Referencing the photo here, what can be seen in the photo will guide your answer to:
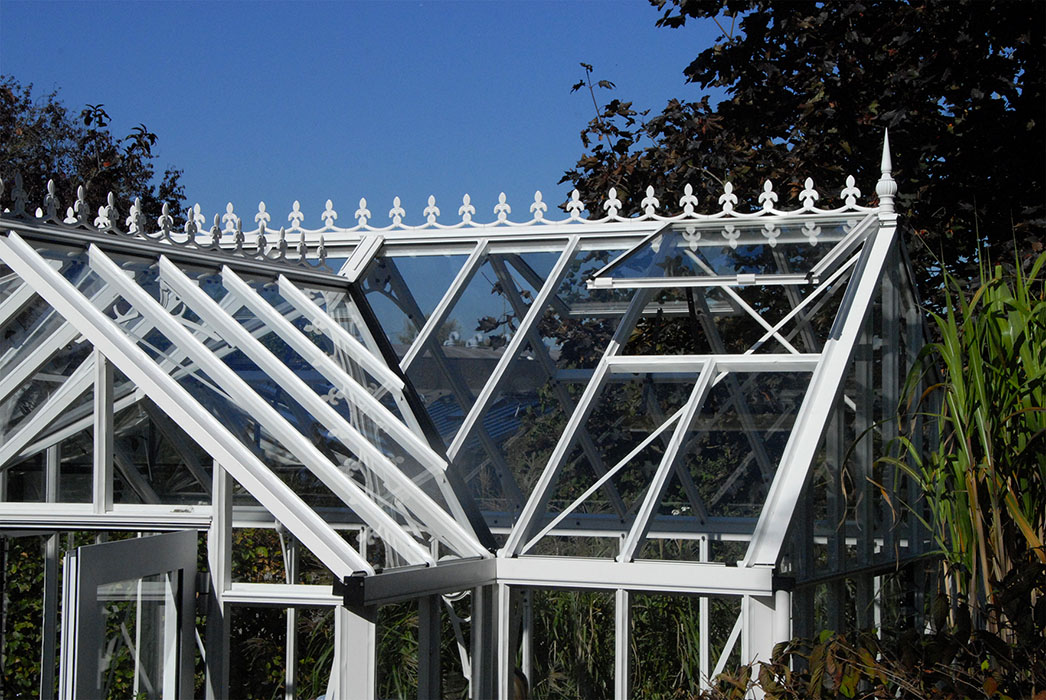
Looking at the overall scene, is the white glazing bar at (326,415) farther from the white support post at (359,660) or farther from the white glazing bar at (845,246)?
the white glazing bar at (845,246)

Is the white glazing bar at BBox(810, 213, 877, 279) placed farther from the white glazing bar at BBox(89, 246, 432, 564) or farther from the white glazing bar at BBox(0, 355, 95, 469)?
the white glazing bar at BBox(0, 355, 95, 469)

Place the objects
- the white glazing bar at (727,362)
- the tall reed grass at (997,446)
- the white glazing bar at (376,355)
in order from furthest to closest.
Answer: the white glazing bar at (376,355) → the white glazing bar at (727,362) → the tall reed grass at (997,446)

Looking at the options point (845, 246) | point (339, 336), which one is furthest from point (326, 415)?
point (845, 246)

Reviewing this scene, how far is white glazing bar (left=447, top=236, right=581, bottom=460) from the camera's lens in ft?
26.8

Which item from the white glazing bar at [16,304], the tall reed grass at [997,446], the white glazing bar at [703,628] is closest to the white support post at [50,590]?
the white glazing bar at [16,304]

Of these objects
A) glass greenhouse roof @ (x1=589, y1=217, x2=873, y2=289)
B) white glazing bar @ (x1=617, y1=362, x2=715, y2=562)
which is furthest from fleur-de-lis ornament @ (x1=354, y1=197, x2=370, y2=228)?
white glazing bar @ (x1=617, y1=362, x2=715, y2=562)

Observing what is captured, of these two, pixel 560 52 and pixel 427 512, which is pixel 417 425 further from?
pixel 560 52

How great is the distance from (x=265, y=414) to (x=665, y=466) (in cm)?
229

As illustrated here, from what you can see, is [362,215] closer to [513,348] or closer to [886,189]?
[513,348]

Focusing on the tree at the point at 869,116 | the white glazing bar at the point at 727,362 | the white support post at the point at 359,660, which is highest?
the tree at the point at 869,116

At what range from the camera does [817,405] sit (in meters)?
7.27

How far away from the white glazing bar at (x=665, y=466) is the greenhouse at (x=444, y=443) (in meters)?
0.02

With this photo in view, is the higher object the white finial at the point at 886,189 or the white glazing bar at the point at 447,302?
the white finial at the point at 886,189

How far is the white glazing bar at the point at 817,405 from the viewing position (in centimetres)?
668
